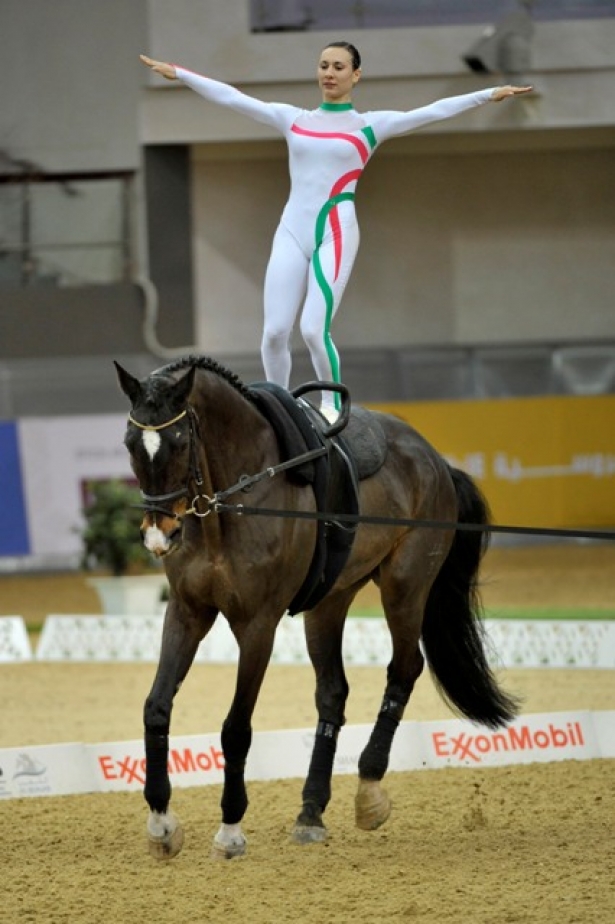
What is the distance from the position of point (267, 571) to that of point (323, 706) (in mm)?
1033

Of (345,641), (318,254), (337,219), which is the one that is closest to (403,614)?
(318,254)

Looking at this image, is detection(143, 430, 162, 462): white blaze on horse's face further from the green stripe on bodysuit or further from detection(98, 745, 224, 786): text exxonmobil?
detection(98, 745, 224, 786): text exxonmobil

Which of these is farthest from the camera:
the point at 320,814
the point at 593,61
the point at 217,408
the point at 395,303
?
the point at 395,303

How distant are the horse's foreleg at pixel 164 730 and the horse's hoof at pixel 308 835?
56cm

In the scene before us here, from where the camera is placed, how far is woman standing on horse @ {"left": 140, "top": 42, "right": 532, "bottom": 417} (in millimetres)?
5539

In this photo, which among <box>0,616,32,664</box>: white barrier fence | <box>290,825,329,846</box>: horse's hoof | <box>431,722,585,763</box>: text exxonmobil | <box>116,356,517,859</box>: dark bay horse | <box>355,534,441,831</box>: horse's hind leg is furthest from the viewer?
<box>0,616,32,664</box>: white barrier fence

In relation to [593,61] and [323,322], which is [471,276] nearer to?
[593,61]

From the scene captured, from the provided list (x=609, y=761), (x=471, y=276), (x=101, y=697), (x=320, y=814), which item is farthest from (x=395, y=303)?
(x=320, y=814)

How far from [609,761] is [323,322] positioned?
255 cm

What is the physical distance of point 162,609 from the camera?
11461 millimetres

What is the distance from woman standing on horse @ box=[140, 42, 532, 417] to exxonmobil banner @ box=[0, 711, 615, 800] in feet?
6.31

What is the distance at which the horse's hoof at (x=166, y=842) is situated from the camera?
5031 millimetres

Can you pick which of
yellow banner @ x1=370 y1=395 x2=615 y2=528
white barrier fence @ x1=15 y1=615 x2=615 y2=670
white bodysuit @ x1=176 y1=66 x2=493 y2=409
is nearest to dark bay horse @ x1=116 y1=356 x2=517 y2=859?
white bodysuit @ x1=176 y1=66 x2=493 y2=409

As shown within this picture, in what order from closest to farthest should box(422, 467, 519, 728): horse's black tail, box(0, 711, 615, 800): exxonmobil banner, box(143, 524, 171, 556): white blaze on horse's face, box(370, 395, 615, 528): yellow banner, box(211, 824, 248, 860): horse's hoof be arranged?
box(143, 524, 171, 556): white blaze on horse's face
box(211, 824, 248, 860): horse's hoof
box(422, 467, 519, 728): horse's black tail
box(0, 711, 615, 800): exxonmobil banner
box(370, 395, 615, 528): yellow banner
